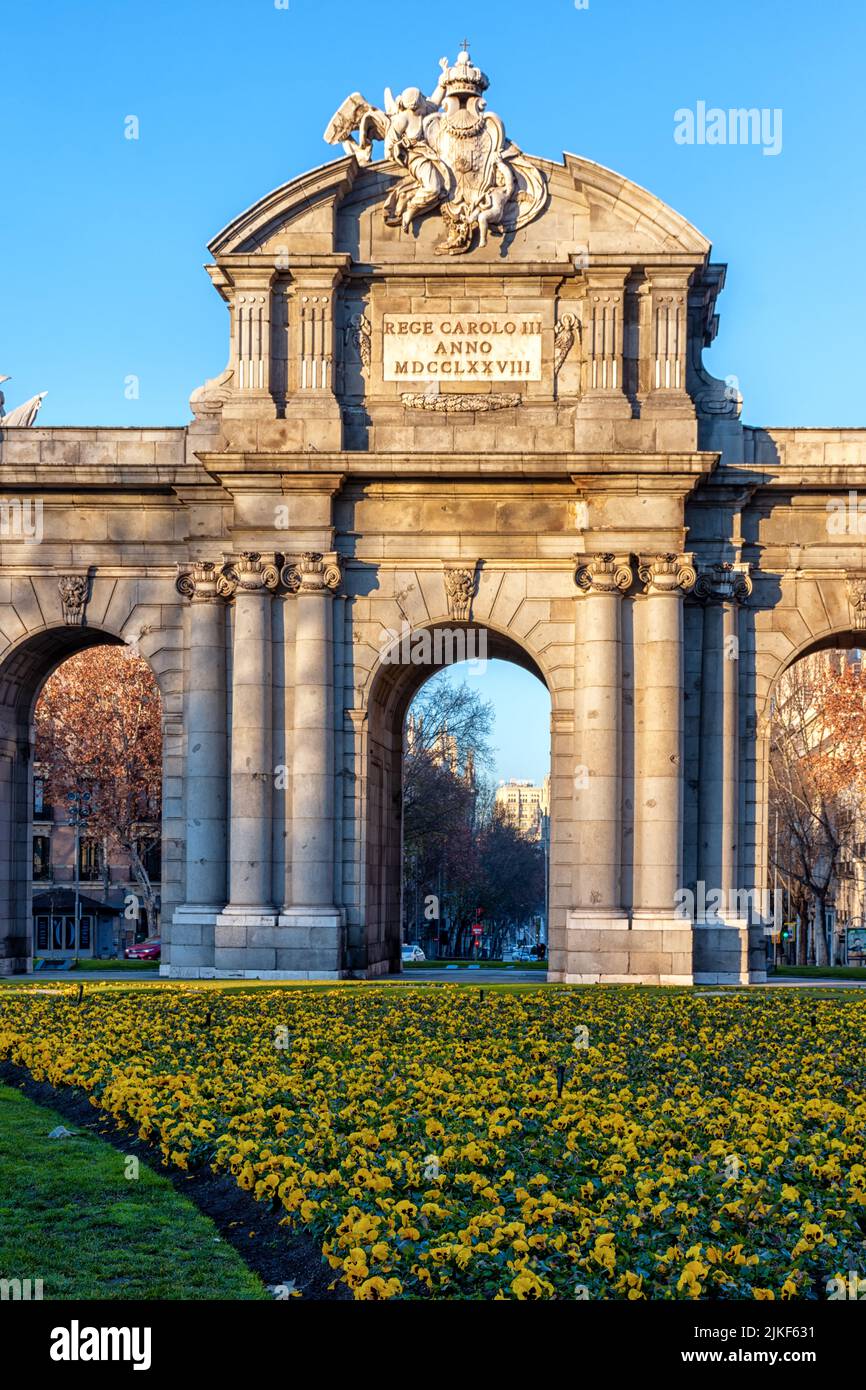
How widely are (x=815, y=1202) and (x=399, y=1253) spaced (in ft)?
12.1

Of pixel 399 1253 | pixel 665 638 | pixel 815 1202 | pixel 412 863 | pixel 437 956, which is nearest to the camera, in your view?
pixel 399 1253

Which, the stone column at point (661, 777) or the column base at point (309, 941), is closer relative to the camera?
the stone column at point (661, 777)

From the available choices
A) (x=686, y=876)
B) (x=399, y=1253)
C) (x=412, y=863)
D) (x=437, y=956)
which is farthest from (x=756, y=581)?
(x=437, y=956)

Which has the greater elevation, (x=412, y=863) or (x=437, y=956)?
(x=412, y=863)

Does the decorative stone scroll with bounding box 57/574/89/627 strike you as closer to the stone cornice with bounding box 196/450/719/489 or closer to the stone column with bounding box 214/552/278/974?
the stone column with bounding box 214/552/278/974

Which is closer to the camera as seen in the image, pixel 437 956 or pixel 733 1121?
pixel 733 1121

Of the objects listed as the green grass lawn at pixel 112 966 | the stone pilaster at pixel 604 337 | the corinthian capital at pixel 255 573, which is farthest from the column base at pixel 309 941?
the stone pilaster at pixel 604 337

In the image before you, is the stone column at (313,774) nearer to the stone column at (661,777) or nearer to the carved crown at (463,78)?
the stone column at (661,777)

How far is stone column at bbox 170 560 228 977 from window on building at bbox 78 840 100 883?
164 ft

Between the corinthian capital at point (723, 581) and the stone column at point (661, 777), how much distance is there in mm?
1086

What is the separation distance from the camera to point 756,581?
3656cm

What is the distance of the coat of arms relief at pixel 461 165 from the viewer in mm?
35969

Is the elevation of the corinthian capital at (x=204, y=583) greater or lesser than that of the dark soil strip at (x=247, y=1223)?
greater
